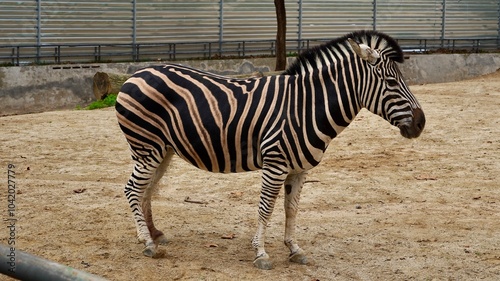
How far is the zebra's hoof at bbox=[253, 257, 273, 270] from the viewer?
23.9ft

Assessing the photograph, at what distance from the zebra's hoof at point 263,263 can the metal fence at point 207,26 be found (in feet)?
40.9

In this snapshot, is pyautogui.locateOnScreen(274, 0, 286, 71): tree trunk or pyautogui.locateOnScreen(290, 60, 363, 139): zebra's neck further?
pyautogui.locateOnScreen(274, 0, 286, 71): tree trunk

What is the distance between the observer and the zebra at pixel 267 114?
23.9 feet

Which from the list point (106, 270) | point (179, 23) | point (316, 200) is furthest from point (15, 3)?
point (106, 270)

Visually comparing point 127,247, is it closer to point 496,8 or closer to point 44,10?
point 44,10

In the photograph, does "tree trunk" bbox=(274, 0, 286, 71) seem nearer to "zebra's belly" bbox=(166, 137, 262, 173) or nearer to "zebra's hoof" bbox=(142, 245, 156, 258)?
"zebra's belly" bbox=(166, 137, 262, 173)

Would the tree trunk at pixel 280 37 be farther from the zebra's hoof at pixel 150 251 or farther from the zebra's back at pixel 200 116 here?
the zebra's hoof at pixel 150 251

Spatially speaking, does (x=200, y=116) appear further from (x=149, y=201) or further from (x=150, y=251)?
(x=150, y=251)

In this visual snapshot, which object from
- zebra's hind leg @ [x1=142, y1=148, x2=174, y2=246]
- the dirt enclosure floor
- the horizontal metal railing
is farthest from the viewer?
the horizontal metal railing

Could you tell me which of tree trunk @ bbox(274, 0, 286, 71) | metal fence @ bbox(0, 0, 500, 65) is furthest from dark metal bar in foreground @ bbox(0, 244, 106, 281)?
tree trunk @ bbox(274, 0, 286, 71)

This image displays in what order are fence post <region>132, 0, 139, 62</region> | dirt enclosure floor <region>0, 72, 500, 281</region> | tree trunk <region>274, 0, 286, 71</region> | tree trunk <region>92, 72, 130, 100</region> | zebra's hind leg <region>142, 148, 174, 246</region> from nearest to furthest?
dirt enclosure floor <region>0, 72, 500, 281</region>
zebra's hind leg <region>142, 148, 174, 246</region>
tree trunk <region>92, 72, 130, 100</region>
tree trunk <region>274, 0, 286, 71</region>
fence post <region>132, 0, 139, 62</region>

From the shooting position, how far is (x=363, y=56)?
7281mm

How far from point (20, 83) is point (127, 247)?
1084cm

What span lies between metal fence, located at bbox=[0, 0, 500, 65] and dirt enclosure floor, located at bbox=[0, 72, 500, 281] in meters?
4.69
